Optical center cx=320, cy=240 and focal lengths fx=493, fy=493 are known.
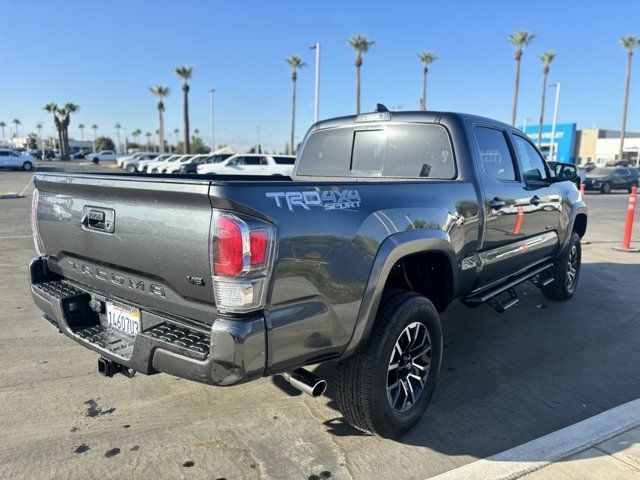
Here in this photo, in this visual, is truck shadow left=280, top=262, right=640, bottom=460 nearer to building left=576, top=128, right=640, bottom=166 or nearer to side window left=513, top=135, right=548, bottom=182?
side window left=513, top=135, right=548, bottom=182

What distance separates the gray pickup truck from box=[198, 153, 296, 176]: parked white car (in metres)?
18.5

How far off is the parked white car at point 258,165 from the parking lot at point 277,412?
17728 mm

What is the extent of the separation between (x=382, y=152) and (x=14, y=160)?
143ft

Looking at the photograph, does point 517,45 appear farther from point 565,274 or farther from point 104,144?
point 104,144

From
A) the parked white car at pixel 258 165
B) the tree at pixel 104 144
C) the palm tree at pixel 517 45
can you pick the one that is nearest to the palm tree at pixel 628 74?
the palm tree at pixel 517 45

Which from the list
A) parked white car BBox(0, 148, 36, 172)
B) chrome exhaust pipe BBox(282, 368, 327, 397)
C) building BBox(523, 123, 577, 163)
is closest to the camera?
chrome exhaust pipe BBox(282, 368, 327, 397)

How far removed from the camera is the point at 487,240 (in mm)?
3887

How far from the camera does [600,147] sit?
6431cm

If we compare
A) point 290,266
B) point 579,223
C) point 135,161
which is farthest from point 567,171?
point 135,161

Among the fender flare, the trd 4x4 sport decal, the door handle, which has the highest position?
the trd 4x4 sport decal

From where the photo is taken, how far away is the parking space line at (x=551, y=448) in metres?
2.64

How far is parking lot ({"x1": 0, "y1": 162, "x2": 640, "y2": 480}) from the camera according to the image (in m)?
2.73

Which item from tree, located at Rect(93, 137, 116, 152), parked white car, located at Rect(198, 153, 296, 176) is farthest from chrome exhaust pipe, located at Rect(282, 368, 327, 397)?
tree, located at Rect(93, 137, 116, 152)

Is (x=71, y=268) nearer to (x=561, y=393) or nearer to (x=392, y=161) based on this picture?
(x=392, y=161)
